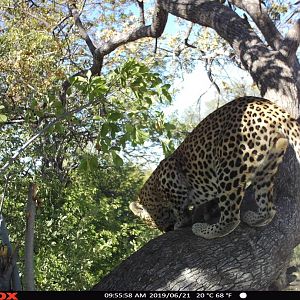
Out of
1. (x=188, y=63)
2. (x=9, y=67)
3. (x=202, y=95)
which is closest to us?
(x=9, y=67)

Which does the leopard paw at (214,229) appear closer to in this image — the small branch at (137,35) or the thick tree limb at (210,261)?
→ the thick tree limb at (210,261)

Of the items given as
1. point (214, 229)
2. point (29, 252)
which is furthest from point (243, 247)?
point (29, 252)

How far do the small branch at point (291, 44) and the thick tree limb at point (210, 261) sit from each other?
1743 mm

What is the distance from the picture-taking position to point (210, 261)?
129 inches

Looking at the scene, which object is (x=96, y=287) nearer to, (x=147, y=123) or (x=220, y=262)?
(x=220, y=262)

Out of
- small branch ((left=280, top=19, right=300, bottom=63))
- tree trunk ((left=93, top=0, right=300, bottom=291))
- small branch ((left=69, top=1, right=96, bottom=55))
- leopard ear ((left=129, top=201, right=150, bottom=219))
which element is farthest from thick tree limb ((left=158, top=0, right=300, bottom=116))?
small branch ((left=69, top=1, right=96, bottom=55))

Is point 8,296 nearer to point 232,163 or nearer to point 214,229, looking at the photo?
point 214,229

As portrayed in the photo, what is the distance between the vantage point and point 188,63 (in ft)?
45.7

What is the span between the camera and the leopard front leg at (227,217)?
3676 mm

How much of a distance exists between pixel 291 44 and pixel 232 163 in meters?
1.87

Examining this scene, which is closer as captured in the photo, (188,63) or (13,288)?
(13,288)

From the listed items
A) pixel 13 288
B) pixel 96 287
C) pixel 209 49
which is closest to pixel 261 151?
pixel 96 287

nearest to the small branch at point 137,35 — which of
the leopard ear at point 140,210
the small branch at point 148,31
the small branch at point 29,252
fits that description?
the small branch at point 148,31

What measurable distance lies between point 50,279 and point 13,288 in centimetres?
430
